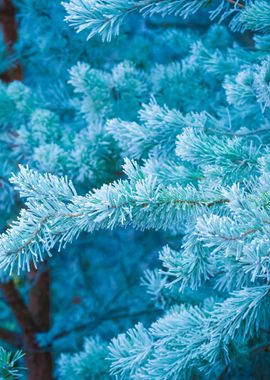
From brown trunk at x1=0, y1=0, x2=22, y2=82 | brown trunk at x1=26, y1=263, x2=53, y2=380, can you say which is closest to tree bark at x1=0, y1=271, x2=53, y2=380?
brown trunk at x1=26, y1=263, x2=53, y2=380

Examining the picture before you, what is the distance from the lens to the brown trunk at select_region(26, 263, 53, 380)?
2.57 metres

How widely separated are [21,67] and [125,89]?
1.06 metres

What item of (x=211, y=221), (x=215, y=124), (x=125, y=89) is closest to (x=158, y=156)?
(x=215, y=124)

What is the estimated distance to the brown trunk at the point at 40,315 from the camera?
2.57m

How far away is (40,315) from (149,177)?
176 centimetres

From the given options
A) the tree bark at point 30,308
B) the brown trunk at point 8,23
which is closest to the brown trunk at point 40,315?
the tree bark at point 30,308

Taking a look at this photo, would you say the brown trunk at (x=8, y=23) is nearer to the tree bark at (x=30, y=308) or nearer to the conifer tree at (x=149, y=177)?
the tree bark at (x=30, y=308)

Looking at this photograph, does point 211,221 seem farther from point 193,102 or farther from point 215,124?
point 193,102

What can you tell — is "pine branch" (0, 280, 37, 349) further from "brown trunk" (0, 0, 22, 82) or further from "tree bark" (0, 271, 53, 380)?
"brown trunk" (0, 0, 22, 82)

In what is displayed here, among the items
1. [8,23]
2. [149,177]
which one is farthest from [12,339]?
[149,177]

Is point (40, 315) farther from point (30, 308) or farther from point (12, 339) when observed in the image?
point (12, 339)

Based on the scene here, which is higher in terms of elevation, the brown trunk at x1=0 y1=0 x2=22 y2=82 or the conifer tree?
the brown trunk at x1=0 y1=0 x2=22 y2=82

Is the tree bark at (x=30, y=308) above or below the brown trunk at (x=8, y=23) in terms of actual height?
below

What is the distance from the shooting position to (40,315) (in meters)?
2.72
